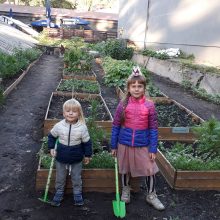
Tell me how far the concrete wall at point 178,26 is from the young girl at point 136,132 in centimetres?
984

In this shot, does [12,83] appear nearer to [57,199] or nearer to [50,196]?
[50,196]

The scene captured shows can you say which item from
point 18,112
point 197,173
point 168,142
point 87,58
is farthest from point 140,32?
point 197,173

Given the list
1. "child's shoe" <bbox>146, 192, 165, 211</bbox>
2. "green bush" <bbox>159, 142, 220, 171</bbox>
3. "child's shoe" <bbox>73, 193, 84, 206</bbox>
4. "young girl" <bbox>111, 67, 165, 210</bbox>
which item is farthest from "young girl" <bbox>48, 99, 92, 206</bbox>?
"green bush" <bbox>159, 142, 220, 171</bbox>

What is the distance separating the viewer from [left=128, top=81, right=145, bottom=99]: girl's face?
409 cm

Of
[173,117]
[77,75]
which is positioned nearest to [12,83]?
[77,75]

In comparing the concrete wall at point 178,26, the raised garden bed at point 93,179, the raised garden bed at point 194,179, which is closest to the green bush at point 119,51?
the concrete wall at point 178,26

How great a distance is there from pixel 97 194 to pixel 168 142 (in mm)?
2223

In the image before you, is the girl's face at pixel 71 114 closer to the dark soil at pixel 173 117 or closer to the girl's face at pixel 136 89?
the girl's face at pixel 136 89

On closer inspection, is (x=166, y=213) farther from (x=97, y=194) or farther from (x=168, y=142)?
(x=168, y=142)

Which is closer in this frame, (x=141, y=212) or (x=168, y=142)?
(x=141, y=212)

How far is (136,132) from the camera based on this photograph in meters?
4.14

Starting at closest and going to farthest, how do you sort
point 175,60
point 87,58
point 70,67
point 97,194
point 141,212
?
1. point 141,212
2. point 97,194
3. point 70,67
4. point 87,58
5. point 175,60

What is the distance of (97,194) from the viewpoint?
454cm

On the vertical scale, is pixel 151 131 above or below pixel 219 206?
above
